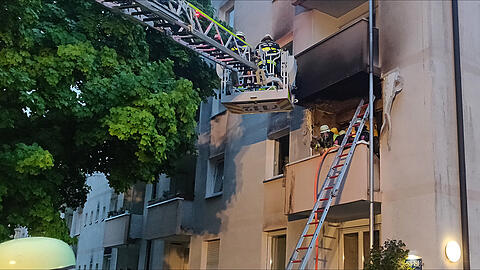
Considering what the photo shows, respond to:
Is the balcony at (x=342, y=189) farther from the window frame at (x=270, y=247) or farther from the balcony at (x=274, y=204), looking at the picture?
the window frame at (x=270, y=247)

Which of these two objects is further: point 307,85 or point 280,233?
point 280,233

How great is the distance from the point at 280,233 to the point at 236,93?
3925 mm

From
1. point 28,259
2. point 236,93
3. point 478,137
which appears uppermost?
point 236,93

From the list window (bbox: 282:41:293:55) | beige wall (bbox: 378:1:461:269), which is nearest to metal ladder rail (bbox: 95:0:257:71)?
window (bbox: 282:41:293:55)

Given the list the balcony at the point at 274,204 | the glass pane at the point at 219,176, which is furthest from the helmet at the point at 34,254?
the glass pane at the point at 219,176

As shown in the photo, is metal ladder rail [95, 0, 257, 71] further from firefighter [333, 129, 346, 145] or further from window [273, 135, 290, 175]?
window [273, 135, 290, 175]

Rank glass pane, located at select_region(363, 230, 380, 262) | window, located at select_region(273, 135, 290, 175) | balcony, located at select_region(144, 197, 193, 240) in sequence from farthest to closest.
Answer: balcony, located at select_region(144, 197, 193, 240)
window, located at select_region(273, 135, 290, 175)
glass pane, located at select_region(363, 230, 380, 262)

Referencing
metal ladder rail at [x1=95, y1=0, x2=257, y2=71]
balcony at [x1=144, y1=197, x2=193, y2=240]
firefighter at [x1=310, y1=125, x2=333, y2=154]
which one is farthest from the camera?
balcony at [x1=144, y1=197, x2=193, y2=240]

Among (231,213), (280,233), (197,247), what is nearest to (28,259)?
(280,233)

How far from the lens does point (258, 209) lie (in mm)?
15391

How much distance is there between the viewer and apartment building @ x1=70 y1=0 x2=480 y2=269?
10336 mm

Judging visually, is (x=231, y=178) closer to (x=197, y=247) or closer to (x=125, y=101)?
(x=197, y=247)

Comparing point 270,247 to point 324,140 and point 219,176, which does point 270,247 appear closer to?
point 324,140

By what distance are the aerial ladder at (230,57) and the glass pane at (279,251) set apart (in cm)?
374
